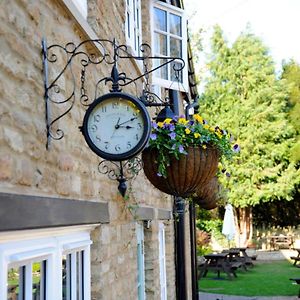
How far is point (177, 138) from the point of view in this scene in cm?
403

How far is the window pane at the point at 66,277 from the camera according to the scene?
3.09 metres

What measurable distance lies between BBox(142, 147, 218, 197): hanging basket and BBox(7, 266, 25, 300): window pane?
182 centimetres

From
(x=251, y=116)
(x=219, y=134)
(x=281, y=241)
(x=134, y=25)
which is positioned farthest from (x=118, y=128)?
(x=281, y=241)

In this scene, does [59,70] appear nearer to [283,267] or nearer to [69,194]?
[69,194]

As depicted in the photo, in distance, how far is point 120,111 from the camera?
9.53 feet

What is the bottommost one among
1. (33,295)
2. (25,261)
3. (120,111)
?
(33,295)

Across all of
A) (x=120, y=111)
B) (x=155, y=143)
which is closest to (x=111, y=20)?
(x=155, y=143)

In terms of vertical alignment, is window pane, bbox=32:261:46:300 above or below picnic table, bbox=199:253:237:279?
above

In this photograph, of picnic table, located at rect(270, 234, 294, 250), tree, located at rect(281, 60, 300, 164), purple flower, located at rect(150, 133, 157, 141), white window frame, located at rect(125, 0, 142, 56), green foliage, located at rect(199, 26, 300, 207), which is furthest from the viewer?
picnic table, located at rect(270, 234, 294, 250)

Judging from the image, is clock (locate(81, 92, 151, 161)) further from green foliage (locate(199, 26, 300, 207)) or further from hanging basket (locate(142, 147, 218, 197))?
green foliage (locate(199, 26, 300, 207))

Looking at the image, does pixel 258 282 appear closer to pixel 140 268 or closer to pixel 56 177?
pixel 140 268

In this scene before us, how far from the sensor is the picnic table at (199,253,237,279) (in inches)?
705

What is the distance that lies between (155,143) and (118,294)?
1.29 metres

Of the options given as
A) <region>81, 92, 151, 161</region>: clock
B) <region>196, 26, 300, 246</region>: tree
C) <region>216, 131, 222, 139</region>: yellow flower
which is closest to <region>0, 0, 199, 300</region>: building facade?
<region>81, 92, 151, 161</region>: clock
